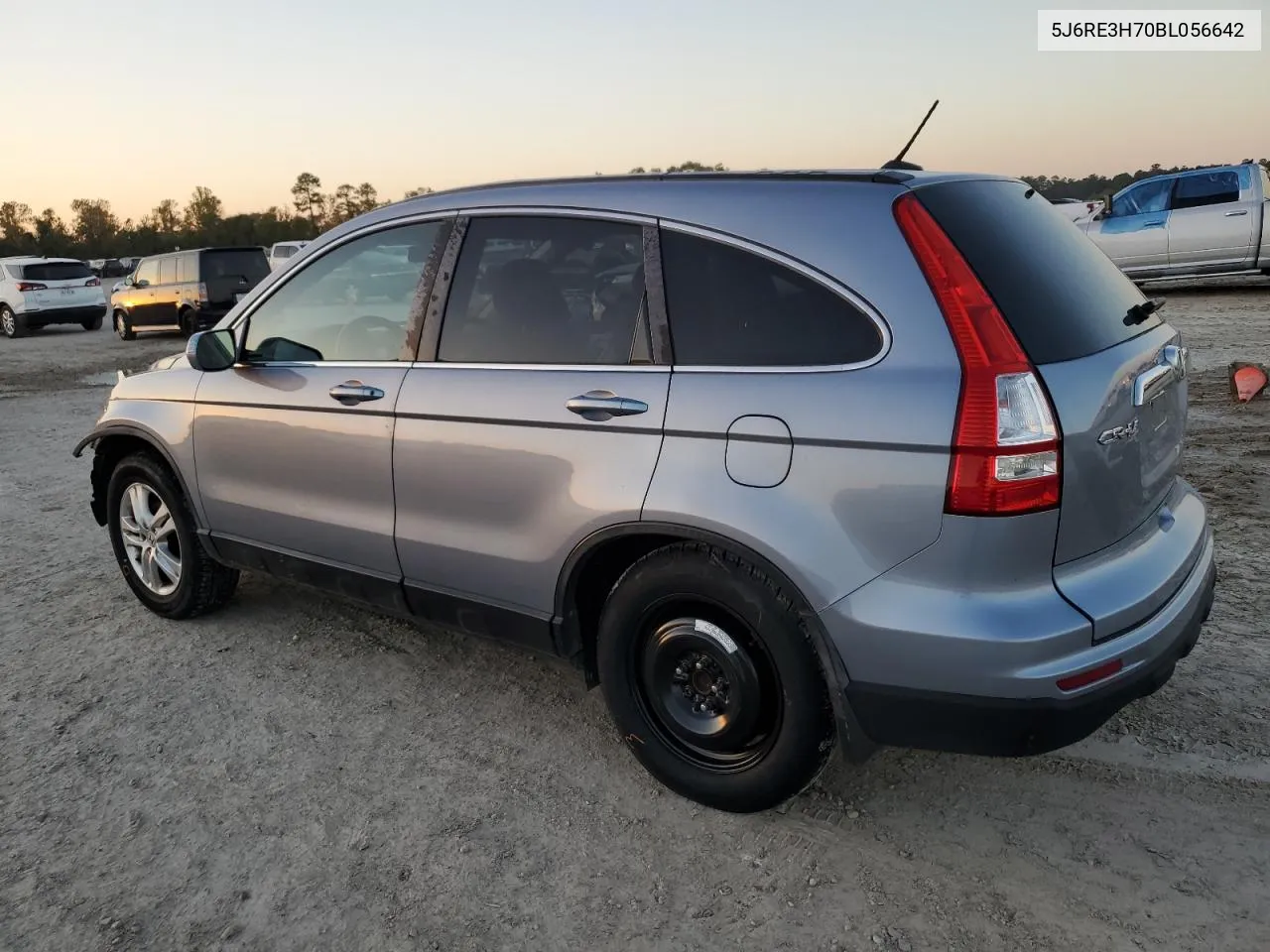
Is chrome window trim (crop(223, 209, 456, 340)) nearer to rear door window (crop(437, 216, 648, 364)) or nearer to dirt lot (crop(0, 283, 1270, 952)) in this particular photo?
rear door window (crop(437, 216, 648, 364))

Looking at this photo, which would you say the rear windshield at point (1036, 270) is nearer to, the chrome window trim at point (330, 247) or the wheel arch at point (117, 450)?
the chrome window trim at point (330, 247)

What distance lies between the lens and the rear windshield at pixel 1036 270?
7.59ft

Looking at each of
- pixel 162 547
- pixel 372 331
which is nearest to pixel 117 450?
pixel 162 547

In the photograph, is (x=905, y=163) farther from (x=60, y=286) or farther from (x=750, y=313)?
(x=60, y=286)

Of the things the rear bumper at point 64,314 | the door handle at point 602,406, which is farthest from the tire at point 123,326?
the door handle at point 602,406

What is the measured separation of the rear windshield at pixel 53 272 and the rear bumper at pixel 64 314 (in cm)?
70

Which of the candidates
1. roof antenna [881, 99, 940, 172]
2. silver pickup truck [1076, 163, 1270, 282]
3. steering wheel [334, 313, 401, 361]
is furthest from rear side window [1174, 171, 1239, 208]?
steering wheel [334, 313, 401, 361]

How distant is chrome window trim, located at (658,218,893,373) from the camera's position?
2323 millimetres

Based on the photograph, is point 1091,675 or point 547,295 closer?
point 1091,675

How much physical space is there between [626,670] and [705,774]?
0.38 m

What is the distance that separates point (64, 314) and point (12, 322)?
1035 mm

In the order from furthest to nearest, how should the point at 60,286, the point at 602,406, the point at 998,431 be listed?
the point at 60,286 → the point at 602,406 → the point at 998,431

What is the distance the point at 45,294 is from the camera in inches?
826

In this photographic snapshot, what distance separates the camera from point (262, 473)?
376 cm
